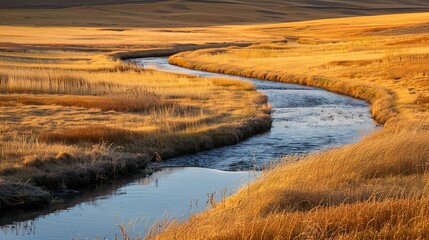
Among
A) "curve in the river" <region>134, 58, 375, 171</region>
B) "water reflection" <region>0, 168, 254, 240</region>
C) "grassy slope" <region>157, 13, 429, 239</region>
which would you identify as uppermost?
"grassy slope" <region>157, 13, 429, 239</region>

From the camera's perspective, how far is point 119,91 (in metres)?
34.9

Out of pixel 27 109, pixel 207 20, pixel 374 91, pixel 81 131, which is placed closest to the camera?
pixel 81 131

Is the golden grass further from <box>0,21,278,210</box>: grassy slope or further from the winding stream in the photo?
the winding stream

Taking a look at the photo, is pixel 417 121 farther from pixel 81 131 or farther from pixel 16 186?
pixel 16 186

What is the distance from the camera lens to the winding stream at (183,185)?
1496cm

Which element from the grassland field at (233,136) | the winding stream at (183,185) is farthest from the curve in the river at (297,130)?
the grassland field at (233,136)

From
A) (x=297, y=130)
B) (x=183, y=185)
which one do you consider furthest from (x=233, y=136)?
(x=183, y=185)

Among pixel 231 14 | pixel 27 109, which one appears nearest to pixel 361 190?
pixel 27 109

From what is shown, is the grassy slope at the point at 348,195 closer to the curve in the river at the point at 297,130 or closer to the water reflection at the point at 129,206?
the curve in the river at the point at 297,130

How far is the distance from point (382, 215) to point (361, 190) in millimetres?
2978

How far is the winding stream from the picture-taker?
14961 mm

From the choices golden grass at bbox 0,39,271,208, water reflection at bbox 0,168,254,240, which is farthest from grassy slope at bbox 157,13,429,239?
golden grass at bbox 0,39,271,208

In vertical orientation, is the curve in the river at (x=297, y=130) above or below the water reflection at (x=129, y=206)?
below

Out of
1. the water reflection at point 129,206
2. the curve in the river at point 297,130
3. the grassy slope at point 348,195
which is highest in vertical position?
the grassy slope at point 348,195
